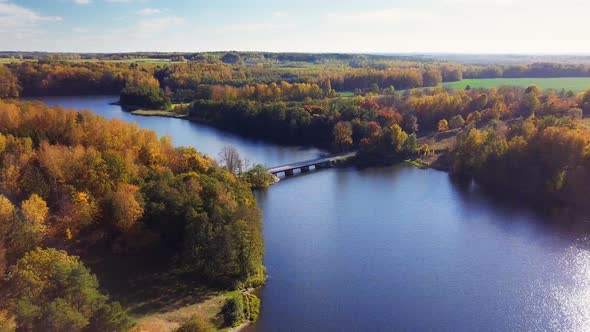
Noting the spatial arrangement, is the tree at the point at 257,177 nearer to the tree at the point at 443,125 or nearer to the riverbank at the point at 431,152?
the riverbank at the point at 431,152

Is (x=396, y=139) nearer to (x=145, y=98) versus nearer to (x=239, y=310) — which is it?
(x=239, y=310)

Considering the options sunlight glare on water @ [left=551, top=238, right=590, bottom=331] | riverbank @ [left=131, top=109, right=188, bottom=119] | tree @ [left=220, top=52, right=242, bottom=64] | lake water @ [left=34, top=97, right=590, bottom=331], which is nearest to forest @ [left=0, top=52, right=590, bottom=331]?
lake water @ [left=34, top=97, right=590, bottom=331]

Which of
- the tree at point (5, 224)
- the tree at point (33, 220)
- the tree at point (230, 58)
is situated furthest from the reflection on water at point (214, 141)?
the tree at point (230, 58)

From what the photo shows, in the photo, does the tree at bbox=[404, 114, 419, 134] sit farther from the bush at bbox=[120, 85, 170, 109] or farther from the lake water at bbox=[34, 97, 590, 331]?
the bush at bbox=[120, 85, 170, 109]

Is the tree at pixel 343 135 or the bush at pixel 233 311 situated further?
the tree at pixel 343 135

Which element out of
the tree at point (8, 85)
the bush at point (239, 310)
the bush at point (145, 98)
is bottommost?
the bush at point (239, 310)

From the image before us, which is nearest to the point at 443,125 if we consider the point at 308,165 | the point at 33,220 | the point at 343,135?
the point at 343,135
